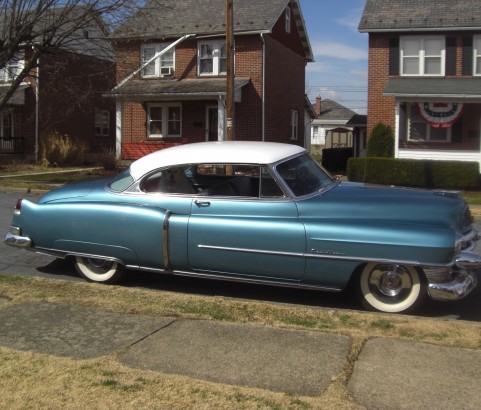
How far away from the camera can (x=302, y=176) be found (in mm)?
5645

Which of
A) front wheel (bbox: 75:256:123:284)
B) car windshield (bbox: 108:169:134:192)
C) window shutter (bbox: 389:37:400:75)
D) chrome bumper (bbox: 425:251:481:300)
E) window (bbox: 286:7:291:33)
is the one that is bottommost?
front wheel (bbox: 75:256:123:284)

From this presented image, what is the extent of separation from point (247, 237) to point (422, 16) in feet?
63.0

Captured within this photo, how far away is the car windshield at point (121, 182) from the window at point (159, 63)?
20.0 metres

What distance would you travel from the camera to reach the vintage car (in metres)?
4.95

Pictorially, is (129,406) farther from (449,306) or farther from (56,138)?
(56,138)

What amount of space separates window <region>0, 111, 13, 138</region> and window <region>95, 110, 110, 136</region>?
4827 mm

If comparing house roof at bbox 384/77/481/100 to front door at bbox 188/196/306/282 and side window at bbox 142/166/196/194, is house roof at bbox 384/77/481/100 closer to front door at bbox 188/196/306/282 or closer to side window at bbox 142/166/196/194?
side window at bbox 142/166/196/194

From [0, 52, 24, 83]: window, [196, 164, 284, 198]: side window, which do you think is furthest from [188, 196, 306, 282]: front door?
[0, 52, 24, 83]: window

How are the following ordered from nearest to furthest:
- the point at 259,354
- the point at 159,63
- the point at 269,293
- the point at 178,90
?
the point at 259,354 → the point at 269,293 → the point at 178,90 → the point at 159,63

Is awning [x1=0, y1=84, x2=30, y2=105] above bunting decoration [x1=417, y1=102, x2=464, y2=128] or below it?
above

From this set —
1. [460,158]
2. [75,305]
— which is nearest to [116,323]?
Answer: [75,305]

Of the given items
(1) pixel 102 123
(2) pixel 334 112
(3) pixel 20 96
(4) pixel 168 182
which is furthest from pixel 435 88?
(2) pixel 334 112

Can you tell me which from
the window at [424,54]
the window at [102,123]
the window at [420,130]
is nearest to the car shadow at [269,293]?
the window at [420,130]

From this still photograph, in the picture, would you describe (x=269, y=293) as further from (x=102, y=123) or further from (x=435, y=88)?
(x=102, y=123)
